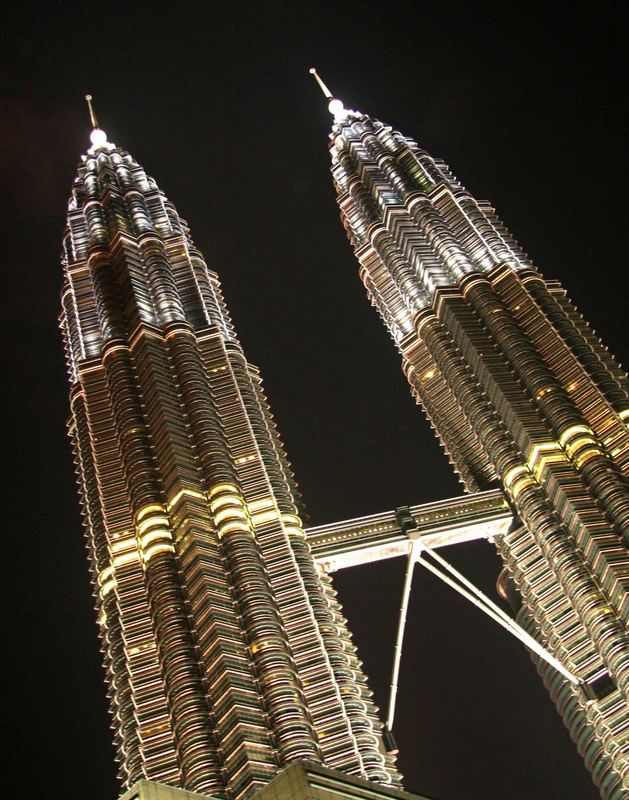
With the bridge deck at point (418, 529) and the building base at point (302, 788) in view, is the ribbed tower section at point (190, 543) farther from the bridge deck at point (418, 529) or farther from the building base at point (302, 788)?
the building base at point (302, 788)

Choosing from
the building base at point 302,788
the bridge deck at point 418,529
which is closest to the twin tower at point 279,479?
the building base at point 302,788

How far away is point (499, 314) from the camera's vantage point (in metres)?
63.2

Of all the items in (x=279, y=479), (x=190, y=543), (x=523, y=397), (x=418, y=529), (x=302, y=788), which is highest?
(x=523, y=397)

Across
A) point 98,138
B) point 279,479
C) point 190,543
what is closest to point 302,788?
point 190,543

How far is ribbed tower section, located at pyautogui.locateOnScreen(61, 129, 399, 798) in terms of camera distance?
47.2m

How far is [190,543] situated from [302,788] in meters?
17.5

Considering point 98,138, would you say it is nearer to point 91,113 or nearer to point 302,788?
point 91,113

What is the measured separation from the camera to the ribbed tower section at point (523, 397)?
5331 cm

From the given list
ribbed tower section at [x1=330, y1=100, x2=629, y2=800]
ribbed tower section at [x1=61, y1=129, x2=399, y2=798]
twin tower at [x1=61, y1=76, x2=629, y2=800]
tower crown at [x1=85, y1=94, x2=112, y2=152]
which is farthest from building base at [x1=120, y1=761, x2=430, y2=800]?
tower crown at [x1=85, y1=94, x2=112, y2=152]

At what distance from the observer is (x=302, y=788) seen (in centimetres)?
3628

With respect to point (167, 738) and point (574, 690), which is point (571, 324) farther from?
point (167, 738)

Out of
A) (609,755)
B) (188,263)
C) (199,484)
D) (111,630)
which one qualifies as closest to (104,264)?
(188,263)

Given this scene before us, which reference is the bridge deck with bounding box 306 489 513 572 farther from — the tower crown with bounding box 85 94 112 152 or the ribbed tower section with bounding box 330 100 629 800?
the tower crown with bounding box 85 94 112 152

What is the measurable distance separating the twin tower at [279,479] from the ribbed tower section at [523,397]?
0.32ft
